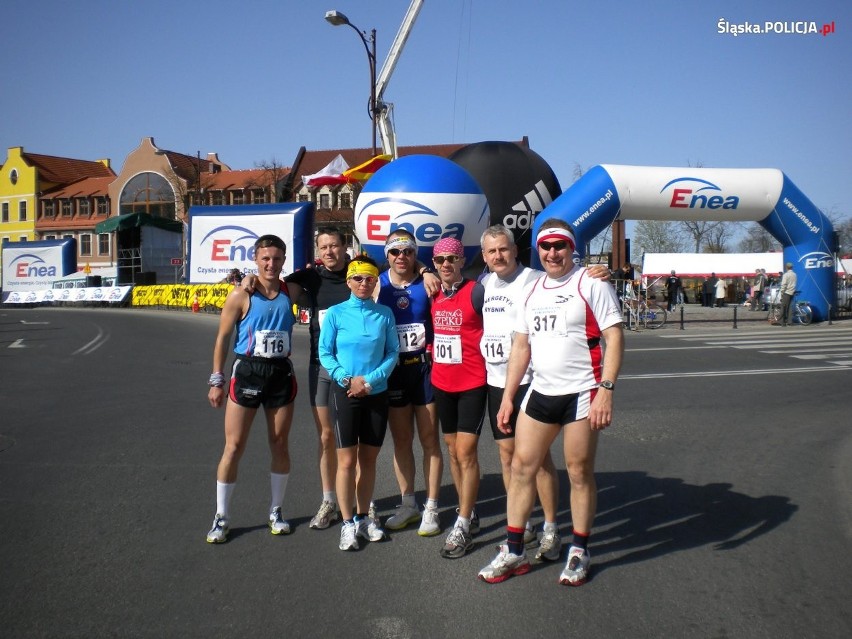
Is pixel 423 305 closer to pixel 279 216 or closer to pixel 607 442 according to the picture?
pixel 607 442

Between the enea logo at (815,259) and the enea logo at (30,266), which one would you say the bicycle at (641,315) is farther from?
the enea logo at (30,266)

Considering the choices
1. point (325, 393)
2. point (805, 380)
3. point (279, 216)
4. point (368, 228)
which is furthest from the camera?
point (279, 216)

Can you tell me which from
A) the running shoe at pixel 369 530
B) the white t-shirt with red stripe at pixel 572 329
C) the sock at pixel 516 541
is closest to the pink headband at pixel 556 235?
the white t-shirt with red stripe at pixel 572 329

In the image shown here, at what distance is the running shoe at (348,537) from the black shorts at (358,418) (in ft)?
1.61

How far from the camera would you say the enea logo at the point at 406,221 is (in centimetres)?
656

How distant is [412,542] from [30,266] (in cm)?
5545

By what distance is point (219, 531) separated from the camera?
4711 mm

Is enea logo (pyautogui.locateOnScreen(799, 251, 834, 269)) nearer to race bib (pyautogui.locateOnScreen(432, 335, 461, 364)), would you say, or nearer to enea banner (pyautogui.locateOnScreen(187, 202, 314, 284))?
enea banner (pyautogui.locateOnScreen(187, 202, 314, 284))

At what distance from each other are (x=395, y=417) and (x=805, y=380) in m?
8.84

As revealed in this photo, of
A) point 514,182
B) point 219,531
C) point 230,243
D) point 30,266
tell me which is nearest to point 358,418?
point 219,531

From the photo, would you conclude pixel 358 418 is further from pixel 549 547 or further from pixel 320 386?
pixel 549 547

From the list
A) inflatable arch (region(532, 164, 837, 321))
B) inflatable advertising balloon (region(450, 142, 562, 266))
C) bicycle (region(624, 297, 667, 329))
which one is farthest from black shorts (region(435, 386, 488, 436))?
bicycle (region(624, 297, 667, 329))

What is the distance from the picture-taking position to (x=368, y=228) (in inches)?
272

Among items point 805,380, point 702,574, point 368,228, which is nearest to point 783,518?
point 702,574
